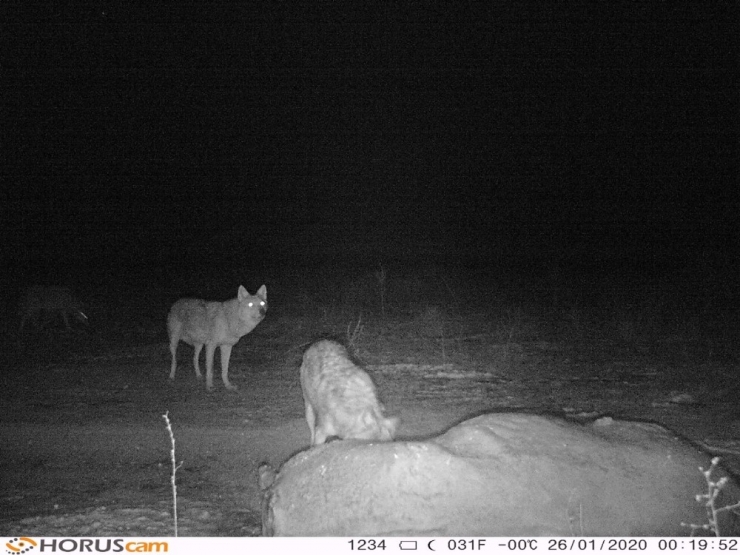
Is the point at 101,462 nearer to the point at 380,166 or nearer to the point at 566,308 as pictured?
the point at 566,308

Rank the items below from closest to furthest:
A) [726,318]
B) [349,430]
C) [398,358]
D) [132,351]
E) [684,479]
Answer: [684,479], [349,430], [398,358], [132,351], [726,318]

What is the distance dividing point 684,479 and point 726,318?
39.1 ft

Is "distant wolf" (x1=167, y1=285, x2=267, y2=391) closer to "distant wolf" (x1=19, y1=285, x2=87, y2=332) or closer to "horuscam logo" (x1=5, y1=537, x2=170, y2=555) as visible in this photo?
"horuscam logo" (x1=5, y1=537, x2=170, y2=555)

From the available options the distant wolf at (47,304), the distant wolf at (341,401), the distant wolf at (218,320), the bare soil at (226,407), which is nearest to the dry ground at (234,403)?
the bare soil at (226,407)

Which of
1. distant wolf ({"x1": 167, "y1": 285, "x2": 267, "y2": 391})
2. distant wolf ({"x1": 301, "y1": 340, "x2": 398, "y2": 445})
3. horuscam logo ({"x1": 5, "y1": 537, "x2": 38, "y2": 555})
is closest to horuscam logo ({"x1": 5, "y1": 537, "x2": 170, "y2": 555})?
horuscam logo ({"x1": 5, "y1": 537, "x2": 38, "y2": 555})

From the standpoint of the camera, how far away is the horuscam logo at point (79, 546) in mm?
3531

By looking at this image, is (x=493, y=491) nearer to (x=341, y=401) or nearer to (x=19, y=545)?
(x=341, y=401)

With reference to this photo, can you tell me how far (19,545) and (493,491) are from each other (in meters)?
2.70

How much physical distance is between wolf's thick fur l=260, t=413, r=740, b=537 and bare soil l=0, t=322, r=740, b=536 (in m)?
1.45

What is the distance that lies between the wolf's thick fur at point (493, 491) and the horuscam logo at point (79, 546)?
2.29 feet

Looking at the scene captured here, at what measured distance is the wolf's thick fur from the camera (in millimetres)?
3533

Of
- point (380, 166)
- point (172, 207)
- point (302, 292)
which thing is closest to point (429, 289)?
point (302, 292)

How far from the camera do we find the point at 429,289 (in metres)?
20.7

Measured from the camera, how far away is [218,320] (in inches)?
375
